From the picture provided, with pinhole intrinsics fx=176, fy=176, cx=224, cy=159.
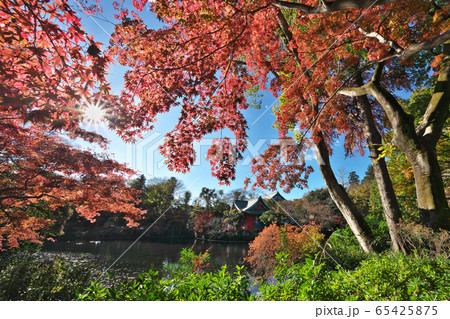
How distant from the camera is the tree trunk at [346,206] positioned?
3557 millimetres

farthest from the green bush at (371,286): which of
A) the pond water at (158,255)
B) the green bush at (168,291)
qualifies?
the pond water at (158,255)

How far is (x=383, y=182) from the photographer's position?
362cm

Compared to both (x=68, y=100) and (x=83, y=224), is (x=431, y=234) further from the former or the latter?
(x=83, y=224)

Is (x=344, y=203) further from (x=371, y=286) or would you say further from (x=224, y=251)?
(x=224, y=251)

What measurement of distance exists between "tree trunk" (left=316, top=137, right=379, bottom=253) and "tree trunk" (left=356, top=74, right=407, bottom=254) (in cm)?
39

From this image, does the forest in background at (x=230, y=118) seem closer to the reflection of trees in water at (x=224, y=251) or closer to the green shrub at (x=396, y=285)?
the green shrub at (x=396, y=285)

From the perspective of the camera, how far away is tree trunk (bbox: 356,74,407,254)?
122 inches

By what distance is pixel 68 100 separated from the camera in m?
1.96

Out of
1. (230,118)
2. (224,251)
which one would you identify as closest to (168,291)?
(230,118)

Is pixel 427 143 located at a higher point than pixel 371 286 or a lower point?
higher

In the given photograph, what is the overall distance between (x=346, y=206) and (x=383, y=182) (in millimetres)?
861

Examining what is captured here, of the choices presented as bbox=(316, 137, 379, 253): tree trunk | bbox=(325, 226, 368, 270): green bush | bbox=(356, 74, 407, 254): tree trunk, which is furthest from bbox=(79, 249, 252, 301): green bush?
bbox=(316, 137, 379, 253): tree trunk

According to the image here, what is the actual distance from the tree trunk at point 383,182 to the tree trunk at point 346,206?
0.39 meters

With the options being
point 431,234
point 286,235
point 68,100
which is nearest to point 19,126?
point 68,100
